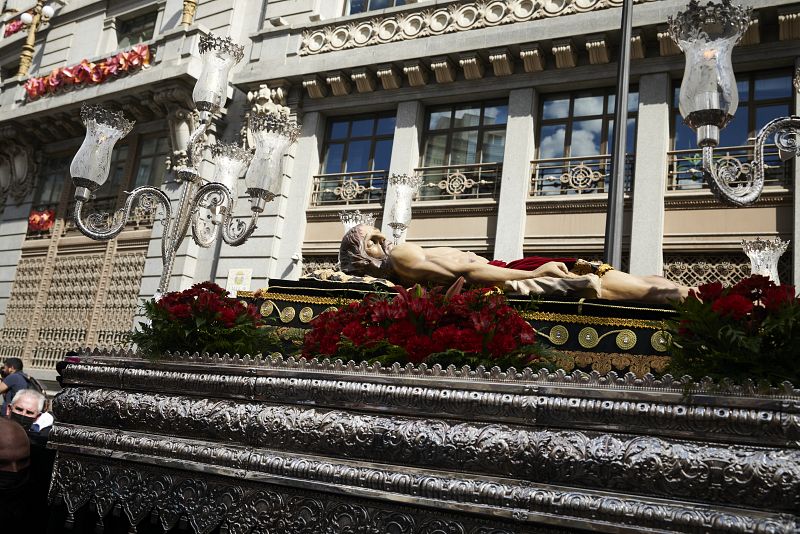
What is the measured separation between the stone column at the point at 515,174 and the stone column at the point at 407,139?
7.17 ft

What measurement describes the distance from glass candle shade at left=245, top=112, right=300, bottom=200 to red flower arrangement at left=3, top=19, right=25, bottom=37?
21415 mm

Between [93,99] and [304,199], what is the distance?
7.37m

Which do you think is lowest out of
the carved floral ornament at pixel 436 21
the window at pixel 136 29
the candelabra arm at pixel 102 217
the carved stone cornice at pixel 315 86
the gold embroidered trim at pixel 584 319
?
the gold embroidered trim at pixel 584 319

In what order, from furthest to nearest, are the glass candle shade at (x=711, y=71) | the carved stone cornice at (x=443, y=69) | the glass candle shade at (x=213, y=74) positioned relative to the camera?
the carved stone cornice at (x=443, y=69), the glass candle shade at (x=213, y=74), the glass candle shade at (x=711, y=71)

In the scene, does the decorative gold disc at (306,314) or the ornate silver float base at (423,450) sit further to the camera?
the decorative gold disc at (306,314)

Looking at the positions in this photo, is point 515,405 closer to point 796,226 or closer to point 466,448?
point 466,448

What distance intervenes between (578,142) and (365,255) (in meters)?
9.88

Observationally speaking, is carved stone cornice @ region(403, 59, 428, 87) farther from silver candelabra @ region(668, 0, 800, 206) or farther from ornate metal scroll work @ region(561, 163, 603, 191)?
silver candelabra @ region(668, 0, 800, 206)

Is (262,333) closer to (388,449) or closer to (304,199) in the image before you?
(388,449)

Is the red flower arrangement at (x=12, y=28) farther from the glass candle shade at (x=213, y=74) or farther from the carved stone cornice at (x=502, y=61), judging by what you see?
the glass candle shade at (x=213, y=74)

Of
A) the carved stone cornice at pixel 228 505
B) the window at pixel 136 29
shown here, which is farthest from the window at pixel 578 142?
the window at pixel 136 29

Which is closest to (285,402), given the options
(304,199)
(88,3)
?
(304,199)

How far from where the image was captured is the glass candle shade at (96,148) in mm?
7789

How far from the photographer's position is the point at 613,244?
27.7 ft
